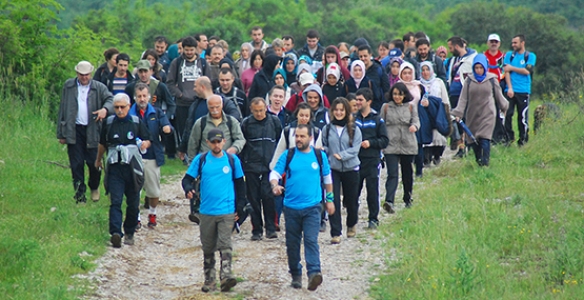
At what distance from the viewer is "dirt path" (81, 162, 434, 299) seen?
32.2 feet

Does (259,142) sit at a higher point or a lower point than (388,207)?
higher

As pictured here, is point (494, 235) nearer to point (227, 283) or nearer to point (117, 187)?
point (227, 283)

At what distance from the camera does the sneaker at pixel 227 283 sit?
9.61 metres

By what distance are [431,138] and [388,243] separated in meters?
4.50

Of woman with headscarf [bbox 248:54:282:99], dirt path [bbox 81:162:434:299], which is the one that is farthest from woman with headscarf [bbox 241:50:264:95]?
dirt path [bbox 81:162:434:299]

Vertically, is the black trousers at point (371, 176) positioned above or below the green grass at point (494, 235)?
above

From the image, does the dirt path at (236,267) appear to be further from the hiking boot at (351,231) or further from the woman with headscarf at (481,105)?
the woman with headscarf at (481,105)

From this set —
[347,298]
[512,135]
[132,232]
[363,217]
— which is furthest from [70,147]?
[512,135]

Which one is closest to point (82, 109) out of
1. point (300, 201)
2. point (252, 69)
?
point (252, 69)

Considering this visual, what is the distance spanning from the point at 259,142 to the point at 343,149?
110 cm

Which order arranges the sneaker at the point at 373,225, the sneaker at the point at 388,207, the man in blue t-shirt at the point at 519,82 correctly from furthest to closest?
the man in blue t-shirt at the point at 519,82, the sneaker at the point at 388,207, the sneaker at the point at 373,225

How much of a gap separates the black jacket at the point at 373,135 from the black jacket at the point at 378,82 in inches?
130

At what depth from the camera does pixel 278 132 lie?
12.2 meters

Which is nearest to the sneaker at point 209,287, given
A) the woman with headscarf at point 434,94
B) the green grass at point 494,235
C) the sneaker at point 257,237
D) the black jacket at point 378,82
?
the green grass at point 494,235
